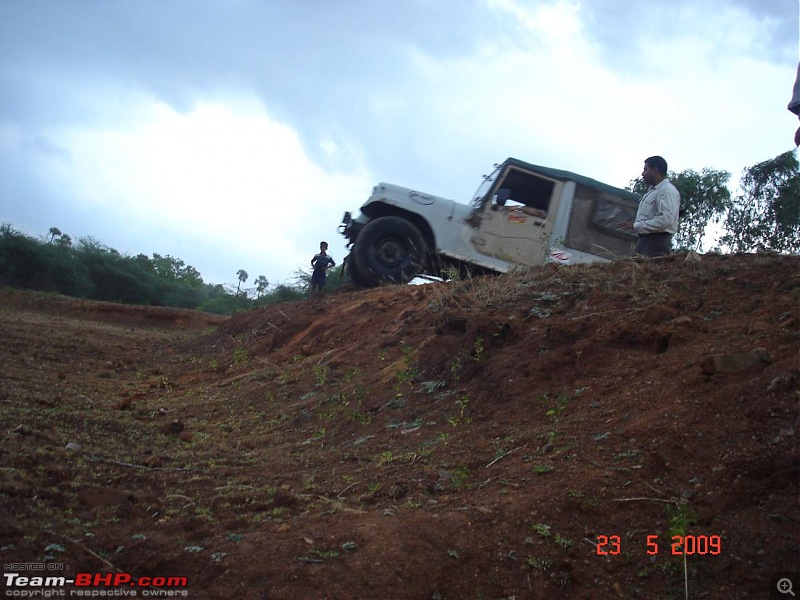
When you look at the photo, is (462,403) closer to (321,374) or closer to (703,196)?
(321,374)

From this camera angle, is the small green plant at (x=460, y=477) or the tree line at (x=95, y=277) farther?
the tree line at (x=95, y=277)

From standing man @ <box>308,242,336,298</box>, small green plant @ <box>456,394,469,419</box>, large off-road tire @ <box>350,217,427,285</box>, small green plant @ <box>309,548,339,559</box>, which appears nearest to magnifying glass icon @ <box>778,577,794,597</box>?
small green plant @ <box>309,548,339,559</box>

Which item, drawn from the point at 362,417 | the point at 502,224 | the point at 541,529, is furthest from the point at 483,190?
the point at 541,529

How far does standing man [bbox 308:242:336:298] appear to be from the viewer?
12.5 meters

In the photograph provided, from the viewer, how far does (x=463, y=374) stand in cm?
523

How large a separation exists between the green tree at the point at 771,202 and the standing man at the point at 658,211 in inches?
307

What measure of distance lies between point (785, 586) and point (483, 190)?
7.71 meters

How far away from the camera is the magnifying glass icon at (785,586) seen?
98.1 inches

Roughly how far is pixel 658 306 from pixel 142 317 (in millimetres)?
14737

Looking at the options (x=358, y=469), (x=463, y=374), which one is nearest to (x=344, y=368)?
(x=463, y=374)

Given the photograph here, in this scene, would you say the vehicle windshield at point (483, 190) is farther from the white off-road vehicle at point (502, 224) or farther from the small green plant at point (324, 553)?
the small green plant at point (324, 553)

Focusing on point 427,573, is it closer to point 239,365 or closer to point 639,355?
point 639,355

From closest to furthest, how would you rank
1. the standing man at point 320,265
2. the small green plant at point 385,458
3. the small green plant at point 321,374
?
the small green plant at point 385,458 < the small green plant at point 321,374 < the standing man at point 320,265

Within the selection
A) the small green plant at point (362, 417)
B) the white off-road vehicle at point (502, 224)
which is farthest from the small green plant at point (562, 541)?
the white off-road vehicle at point (502, 224)
